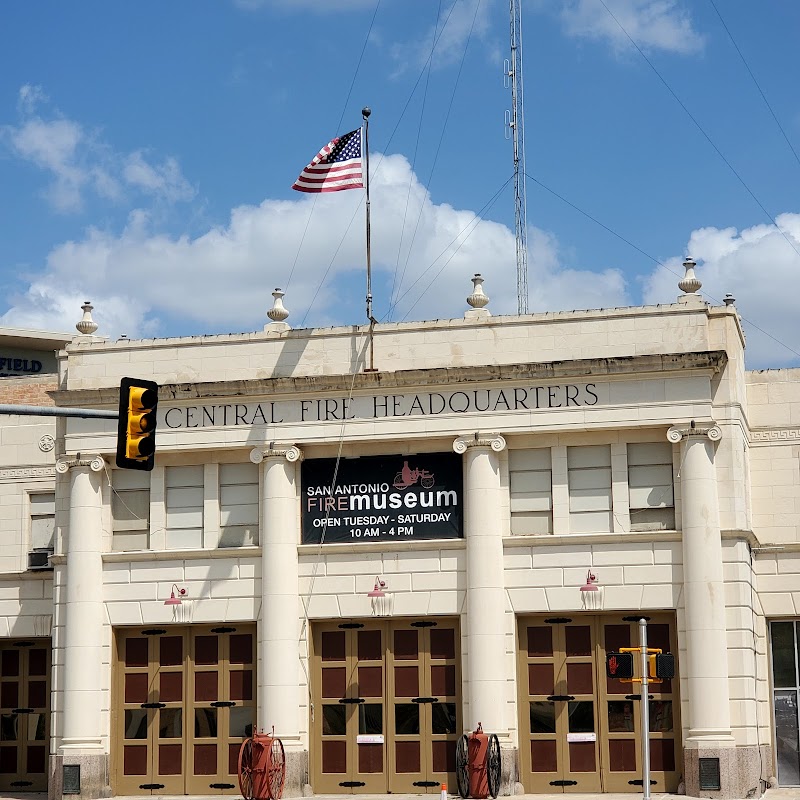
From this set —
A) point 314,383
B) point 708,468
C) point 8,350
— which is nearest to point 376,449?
point 314,383

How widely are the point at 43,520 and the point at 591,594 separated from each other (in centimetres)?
1339

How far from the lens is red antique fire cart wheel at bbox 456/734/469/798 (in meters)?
30.1

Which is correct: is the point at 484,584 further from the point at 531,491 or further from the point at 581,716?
the point at 581,716

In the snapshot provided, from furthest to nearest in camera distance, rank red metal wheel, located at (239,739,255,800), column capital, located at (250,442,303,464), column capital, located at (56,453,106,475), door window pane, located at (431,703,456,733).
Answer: column capital, located at (56,453,106,475) → column capital, located at (250,442,303,464) → door window pane, located at (431,703,456,733) → red metal wheel, located at (239,739,255,800)

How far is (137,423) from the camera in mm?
20547

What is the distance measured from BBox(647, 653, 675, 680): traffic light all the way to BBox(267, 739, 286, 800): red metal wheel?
865cm

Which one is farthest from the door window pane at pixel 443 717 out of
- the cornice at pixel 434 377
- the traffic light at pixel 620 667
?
the cornice at pixel 434 377

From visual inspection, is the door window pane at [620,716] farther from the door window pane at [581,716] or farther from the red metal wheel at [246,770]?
the red metal wheel at [246,770]

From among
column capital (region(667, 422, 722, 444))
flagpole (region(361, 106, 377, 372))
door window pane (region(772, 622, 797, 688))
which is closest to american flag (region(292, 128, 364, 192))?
flagpole (region(361, 106, 377, 372))

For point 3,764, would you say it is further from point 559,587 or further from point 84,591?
point 559,587

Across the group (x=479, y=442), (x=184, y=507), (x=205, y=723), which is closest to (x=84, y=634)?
(x=205, y=723)

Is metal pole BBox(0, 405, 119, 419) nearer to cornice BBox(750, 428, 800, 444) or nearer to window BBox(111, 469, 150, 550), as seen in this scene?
window BBox(111, 469, 150, 550)

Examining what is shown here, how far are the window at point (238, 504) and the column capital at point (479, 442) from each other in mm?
4700

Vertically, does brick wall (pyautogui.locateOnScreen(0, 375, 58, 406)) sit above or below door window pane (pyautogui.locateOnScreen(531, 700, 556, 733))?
above
